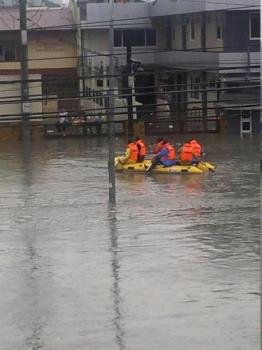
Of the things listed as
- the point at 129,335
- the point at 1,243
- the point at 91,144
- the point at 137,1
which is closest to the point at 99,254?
the point at 1,243

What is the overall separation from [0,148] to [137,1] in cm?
1635

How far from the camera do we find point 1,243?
62.9 feet

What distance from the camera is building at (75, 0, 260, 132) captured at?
133 ft

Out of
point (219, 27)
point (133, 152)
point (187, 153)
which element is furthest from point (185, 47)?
point (187, 153)

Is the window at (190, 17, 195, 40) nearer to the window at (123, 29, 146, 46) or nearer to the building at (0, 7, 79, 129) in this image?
the window at (123, 29, 146, 46)

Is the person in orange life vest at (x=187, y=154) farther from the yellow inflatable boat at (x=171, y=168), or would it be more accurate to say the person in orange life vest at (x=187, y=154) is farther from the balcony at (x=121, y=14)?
the balcony at (x=121, y=14)

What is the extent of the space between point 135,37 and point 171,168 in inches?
862

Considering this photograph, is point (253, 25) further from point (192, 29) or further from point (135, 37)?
point (135, 37)

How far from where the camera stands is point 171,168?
30.4 m

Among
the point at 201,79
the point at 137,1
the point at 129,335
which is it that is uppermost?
the point at 137,1

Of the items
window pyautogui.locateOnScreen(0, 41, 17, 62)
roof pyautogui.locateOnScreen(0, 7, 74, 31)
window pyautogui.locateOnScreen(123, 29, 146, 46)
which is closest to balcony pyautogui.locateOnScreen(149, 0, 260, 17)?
window pyautogui.locateOnScreen(123, 29, 146, 46)

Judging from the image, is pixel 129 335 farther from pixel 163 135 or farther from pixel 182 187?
pixel 163 135

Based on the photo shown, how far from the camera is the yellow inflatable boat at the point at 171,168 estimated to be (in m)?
30.2

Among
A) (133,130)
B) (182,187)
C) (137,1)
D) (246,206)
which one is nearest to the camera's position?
(246,206)
